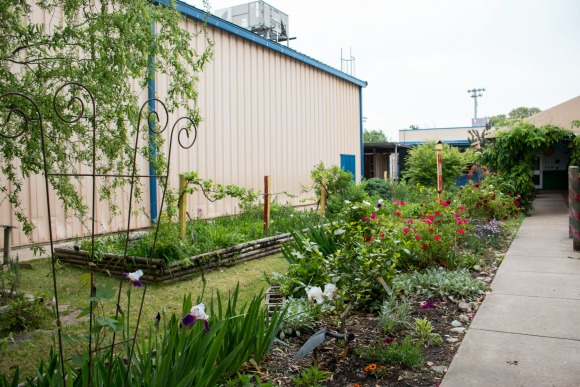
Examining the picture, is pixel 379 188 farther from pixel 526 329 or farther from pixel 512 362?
pixel 512 362

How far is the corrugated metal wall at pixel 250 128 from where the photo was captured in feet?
32.7

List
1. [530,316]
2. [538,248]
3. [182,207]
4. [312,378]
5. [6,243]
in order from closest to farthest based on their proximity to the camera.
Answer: [312,378], [530,316], [6,243], [182,207], [538,248]

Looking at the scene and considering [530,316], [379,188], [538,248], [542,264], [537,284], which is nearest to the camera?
[530,316]

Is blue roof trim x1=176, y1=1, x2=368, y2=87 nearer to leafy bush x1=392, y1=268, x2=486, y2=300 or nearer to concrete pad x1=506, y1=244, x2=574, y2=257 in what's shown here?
leafy bush x1=392, y1=268, x2=486, y2=300

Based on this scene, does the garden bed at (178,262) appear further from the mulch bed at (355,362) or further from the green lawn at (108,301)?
the mulch bed at (355,362)

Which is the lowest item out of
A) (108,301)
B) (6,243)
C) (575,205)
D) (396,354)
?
(108,301)

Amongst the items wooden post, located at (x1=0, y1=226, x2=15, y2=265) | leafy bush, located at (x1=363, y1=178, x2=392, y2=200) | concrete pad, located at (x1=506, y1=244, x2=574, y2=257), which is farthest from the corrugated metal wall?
concrete pad, located at (x1=506, y1=244, x2=574, y2=257)

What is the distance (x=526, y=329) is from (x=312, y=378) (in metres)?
2.10

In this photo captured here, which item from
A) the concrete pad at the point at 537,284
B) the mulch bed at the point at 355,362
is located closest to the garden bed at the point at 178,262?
the mulch bed at the point at 355,362

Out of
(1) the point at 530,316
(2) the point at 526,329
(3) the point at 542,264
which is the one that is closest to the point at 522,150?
(3) the point at 542,264

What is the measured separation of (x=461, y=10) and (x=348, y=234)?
7719 millimetres

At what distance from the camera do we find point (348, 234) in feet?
15.0

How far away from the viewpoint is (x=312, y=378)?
284 cm

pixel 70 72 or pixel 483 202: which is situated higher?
pixel 70 72
